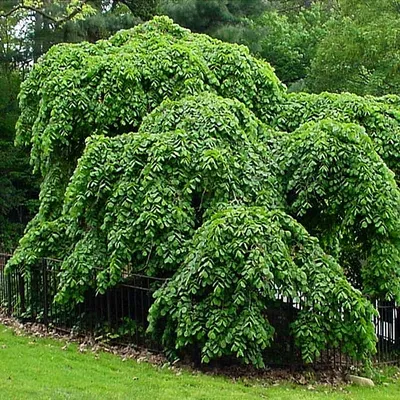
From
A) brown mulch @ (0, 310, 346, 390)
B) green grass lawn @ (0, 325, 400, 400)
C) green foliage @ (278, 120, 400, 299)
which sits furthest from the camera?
green foliage @ (278, 120, 400, 299)

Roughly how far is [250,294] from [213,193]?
1.65m

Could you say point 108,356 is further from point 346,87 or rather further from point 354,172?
point 346,87

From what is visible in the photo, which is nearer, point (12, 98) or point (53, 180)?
point (53, 180)

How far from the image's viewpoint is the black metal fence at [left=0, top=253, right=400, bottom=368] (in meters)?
8.48

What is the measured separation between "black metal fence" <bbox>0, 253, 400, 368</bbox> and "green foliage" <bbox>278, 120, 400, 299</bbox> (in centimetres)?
83

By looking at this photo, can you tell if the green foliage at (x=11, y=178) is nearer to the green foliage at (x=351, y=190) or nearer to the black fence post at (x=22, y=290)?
the black fence post at (x=22, y=290)

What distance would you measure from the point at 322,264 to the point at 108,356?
3029 mm

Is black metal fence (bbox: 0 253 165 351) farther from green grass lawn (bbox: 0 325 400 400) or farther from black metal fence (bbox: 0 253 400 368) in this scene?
green grass lawn (bbox: 0 325 400 400)

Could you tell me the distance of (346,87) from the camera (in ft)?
63.3

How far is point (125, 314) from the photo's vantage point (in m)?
9.27

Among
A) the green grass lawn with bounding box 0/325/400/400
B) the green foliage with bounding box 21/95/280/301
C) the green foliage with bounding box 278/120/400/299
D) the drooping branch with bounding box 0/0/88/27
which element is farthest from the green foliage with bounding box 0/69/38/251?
the green foliage with bounding box 278/120/400/299

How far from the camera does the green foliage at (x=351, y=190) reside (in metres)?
8.41

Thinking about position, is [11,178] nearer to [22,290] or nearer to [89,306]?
[22,290]

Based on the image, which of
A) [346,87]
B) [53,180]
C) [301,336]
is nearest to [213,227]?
[301,336]
